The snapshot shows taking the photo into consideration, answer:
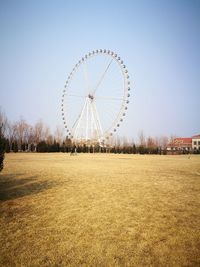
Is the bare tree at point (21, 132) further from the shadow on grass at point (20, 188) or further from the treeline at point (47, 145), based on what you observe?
the shadow on grass at point (20, 188)

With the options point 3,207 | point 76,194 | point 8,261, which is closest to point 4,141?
point 3,207

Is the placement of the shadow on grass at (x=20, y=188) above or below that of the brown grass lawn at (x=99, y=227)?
above

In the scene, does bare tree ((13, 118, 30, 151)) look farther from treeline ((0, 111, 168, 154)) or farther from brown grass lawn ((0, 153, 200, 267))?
brown grass lawn ((0, 153, 200, 267))

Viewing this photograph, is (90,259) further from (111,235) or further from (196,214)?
(196,214)

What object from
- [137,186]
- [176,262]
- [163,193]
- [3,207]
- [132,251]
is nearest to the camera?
[176,262]

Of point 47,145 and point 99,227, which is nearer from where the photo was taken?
point 99,227

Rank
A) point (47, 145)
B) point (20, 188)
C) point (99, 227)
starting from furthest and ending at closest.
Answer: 1. point (47, 145)
2. point (20, 188)
3. point (99, 227)

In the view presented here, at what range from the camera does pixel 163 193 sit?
30.2ft

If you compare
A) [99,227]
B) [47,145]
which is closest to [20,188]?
[99,227]

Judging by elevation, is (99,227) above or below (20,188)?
below

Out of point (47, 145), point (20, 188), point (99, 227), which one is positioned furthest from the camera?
point (47, 145)

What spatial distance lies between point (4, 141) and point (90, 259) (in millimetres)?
6073

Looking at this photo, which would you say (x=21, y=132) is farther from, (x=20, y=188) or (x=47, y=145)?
(x=20, y=188)

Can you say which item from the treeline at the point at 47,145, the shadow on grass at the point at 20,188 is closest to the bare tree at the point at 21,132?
the treeline at the point at 47,145
